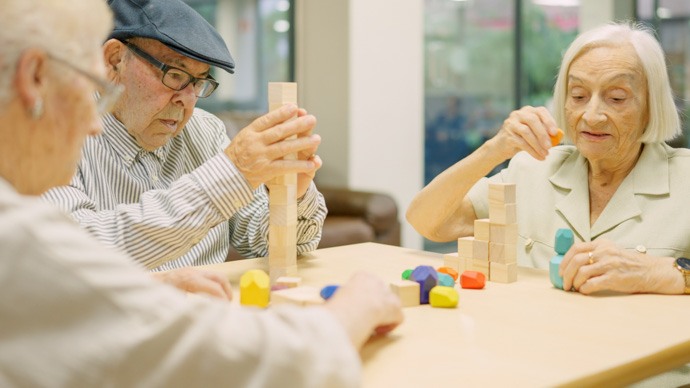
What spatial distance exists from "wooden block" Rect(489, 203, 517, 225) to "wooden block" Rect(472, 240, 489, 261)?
2.4 inches

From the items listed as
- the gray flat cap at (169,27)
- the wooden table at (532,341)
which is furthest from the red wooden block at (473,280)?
the gray flat cap at (169,27)

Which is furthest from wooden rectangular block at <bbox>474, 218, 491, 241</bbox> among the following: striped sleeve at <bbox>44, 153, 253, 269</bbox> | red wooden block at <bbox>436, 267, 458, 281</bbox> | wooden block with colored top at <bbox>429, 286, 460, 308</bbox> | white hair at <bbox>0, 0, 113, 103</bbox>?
white hair at <bbox>0, 0, 113, 103</bbox>

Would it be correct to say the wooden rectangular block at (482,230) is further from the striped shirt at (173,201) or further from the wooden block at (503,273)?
the striped shirt at (173,201)

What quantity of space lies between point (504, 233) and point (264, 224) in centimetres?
70

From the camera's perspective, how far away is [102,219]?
164cm

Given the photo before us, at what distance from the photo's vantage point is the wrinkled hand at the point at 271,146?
1.55 meters

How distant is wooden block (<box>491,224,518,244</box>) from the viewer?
5.37 ft

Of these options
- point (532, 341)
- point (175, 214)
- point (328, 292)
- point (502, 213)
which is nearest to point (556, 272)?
point (502, 213)

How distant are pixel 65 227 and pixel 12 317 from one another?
10cm

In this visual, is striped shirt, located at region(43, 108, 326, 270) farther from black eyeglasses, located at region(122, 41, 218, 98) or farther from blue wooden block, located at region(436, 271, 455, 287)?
blue wooden block, located at region(436, 271, 455, 287)

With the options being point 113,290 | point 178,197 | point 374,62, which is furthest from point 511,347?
point 374,62

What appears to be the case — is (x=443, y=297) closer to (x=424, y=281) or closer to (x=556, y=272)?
(x=424, y=281)

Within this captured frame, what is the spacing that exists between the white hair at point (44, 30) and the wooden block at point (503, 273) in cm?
108

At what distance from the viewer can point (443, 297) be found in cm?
137
